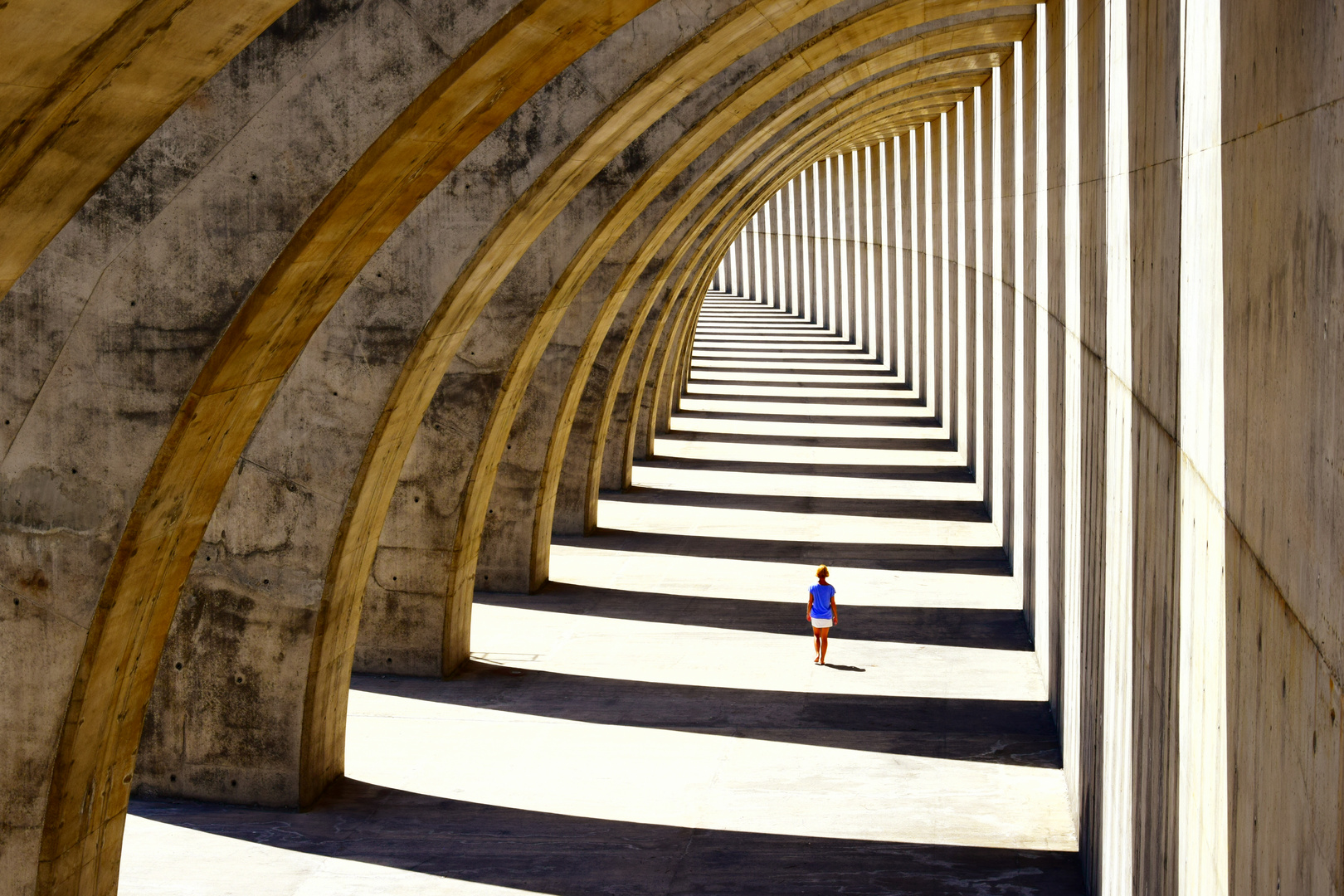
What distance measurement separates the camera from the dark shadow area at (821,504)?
21578 millimetres

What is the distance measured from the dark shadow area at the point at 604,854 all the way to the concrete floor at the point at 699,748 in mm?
21

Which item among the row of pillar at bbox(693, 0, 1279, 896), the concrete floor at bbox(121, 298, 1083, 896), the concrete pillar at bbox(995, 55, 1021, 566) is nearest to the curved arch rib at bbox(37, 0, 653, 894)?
the concrete floor at bbox(121, 298, 1083, 896)

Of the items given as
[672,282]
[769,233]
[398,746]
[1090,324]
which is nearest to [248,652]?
[398,746]

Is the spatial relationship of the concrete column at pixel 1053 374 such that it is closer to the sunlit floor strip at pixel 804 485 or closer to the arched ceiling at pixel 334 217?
the arched ceiling at pixel 334 217

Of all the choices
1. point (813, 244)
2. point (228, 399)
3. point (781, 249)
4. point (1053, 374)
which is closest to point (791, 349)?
point (813, 244)

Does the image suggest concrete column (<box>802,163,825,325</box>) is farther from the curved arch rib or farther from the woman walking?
the curved arch rib

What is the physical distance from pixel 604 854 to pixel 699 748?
85.5 inches

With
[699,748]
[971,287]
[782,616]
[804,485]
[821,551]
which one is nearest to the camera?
[699,748]

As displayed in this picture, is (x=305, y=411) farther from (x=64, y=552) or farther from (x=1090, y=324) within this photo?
(x=1090, y=324)

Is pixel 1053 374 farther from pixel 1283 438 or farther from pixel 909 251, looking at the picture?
pixel 909 251

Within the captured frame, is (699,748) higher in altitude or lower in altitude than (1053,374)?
lower

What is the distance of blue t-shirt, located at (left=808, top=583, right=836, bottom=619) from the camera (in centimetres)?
1344

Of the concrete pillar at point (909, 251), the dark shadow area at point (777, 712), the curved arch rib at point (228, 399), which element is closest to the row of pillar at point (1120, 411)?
the dark shadow area at point (777, 712)

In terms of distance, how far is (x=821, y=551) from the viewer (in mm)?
19094
